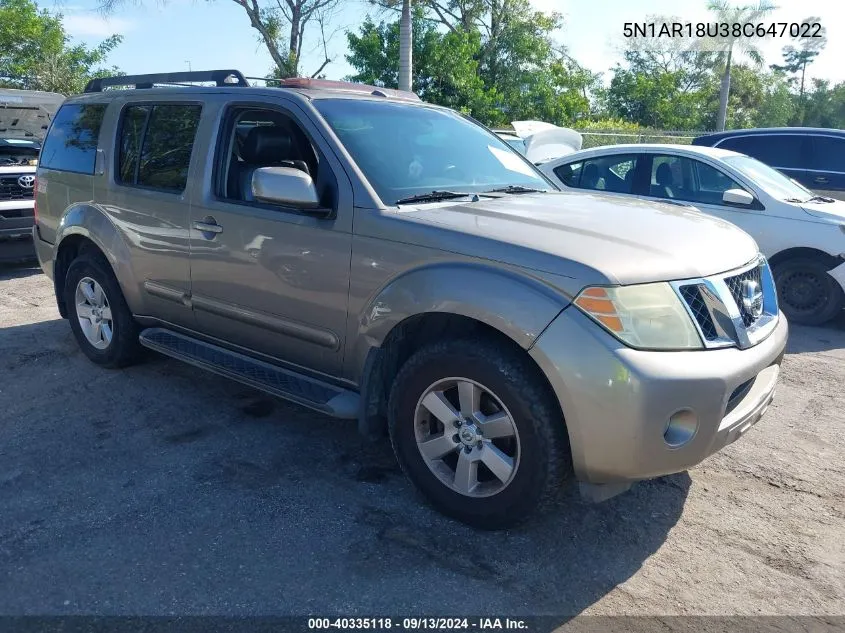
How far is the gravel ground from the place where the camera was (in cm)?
276

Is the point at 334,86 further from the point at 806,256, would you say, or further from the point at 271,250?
the point at 806,256

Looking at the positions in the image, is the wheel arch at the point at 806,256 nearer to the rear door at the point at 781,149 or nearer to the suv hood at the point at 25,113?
the rear door at the point at 781,149

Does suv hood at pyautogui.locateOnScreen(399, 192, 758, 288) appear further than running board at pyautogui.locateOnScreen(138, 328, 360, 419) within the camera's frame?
No

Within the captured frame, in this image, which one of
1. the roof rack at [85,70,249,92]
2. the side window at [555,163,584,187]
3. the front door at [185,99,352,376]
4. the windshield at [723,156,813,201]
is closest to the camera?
the front door at [185,99,352,376]

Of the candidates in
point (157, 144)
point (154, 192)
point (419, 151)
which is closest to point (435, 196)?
point (419, 151)

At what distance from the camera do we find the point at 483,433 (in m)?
3.06

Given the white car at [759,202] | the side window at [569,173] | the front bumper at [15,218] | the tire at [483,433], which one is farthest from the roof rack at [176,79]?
the side window at [569,173]

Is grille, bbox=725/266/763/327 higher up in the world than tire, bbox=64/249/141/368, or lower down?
higher up

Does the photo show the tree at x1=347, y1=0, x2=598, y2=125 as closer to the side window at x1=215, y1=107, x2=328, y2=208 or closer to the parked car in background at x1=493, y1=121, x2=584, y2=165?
the parked car in background at x1=493, y1=121, x2=584, y2=165

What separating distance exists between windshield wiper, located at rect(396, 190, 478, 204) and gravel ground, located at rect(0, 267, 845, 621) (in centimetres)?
137

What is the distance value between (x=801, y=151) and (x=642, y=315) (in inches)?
314

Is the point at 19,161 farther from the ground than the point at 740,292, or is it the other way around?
the point at 19,161

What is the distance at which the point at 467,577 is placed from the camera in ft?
9.45

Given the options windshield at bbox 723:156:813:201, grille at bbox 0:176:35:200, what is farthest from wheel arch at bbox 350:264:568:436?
grille at bbox 0:176:35:200
